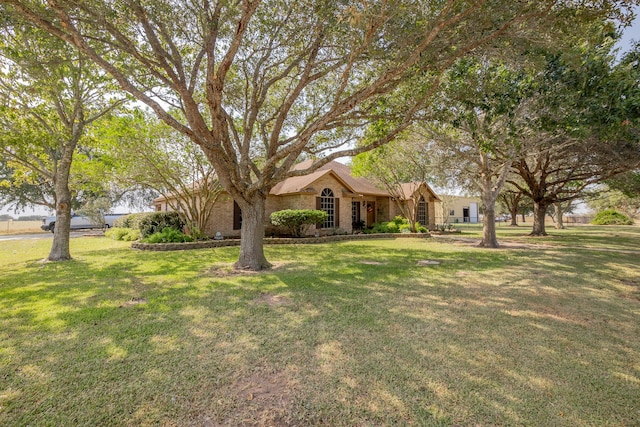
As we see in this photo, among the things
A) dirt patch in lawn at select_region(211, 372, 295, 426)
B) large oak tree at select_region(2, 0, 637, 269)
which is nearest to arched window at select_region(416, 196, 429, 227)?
large oak tree at select_region(2, 0, 637, 269)

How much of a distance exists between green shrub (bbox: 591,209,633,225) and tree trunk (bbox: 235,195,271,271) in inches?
2127

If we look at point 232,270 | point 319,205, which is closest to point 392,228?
point 319,205

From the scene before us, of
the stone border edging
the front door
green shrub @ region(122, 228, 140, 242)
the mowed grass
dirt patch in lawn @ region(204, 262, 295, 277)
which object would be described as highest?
the front door

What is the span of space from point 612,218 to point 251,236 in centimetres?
5432

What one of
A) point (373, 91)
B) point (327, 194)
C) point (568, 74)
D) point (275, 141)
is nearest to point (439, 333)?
point (373, 91)

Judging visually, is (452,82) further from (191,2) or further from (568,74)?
(191,2)

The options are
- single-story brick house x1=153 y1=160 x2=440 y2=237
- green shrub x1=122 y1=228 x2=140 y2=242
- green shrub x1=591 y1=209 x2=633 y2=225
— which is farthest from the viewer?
green shrub x1=591 y1=209 x2=633 y2=225

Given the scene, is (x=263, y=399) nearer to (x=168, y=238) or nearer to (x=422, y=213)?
(x=168, y=238)

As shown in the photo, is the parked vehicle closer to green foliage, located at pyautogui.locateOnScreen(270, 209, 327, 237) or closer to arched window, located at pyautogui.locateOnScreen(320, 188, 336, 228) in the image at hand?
green foliage, located at pyautogui.locateOnScreen(270, 209, 327, 237)

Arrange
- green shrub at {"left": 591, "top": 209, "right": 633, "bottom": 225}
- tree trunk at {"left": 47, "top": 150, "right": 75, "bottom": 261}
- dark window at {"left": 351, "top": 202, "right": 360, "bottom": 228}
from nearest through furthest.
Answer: tree trunk at {"left": 47, "top": 150, "right": 75, "bottom": 261} → dark window at {"left": 351, "top": 202, "right": 360, "bottom": 228} → green shrub at {"left": 591, "top": 209, "right": 633, "bottom": 225}

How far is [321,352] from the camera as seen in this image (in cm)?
354

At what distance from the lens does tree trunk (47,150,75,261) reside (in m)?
10.3

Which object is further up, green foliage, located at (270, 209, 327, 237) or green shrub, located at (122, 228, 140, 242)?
green foliage, located at (270, 209, 327, 237)

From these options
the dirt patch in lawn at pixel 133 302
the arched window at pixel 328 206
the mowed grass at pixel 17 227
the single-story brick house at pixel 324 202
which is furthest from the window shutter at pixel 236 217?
the mowed grass at pixel 17 227
